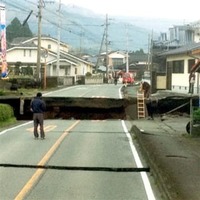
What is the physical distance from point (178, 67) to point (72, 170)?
38.5 metres

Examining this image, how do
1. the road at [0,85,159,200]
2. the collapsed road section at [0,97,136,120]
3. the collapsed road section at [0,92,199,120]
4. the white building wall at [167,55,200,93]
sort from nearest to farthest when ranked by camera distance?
1. the road at [0,85,159,200]
2. the collapsed road section at [0,92,199,120]
3. the collapsed road section at [0,97,136,120]
4. the white building wall at [167,55,200,93]

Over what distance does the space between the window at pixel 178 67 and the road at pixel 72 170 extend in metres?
29.3

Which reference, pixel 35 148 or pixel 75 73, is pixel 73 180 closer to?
pixel 35 148

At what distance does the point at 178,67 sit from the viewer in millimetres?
49781

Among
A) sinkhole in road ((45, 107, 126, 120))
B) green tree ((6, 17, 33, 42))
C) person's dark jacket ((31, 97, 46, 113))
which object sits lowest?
sinkhole in road ((45, 107, 126, 120))

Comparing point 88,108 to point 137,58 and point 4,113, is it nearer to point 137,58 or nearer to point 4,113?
point 4,113

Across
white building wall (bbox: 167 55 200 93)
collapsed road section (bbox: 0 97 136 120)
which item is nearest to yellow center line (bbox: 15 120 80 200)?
collapsed road section (bbox: 0 97 136 120)

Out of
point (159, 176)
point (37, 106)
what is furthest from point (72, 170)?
point (37, 106)

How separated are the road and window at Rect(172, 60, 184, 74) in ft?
96.3

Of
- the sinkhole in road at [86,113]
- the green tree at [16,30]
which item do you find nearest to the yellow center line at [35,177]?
the sinkhole in road at [86,113]

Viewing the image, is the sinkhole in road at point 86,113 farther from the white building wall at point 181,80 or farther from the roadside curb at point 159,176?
the roadside curb at point 159,176

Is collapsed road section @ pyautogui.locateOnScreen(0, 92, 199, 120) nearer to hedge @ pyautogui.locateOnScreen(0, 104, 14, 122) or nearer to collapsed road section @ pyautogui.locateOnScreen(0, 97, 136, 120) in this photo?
collapsed road section @ pyautogui.locateOnScreen(0, 97, 136, 120)

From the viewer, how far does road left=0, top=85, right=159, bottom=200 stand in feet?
32.1

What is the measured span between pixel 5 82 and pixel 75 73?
178ft
